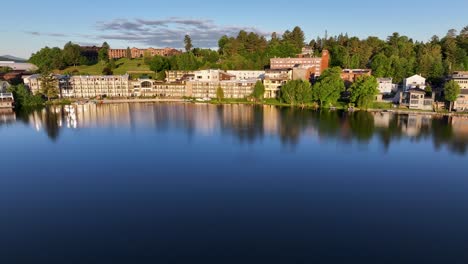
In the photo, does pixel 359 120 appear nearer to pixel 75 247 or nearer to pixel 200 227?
pixel 200 227

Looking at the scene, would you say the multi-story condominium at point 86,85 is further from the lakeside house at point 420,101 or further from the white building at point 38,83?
the lakeside house at point 420,101

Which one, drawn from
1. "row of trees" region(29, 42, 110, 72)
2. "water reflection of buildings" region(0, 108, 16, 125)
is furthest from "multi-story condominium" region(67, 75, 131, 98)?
"row of trees" region(29, 42, 110, 72)

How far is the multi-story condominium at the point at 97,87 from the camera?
111ft

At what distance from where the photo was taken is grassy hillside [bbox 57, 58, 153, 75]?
43656 millimetres

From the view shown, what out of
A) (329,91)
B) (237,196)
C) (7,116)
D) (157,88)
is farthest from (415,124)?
(7,116)

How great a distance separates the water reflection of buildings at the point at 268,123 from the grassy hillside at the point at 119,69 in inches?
665

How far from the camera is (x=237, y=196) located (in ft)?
31.5

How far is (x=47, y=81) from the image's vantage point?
31.5 metres

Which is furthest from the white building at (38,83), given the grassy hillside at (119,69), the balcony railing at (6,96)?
the grassy hillside at (119,69)

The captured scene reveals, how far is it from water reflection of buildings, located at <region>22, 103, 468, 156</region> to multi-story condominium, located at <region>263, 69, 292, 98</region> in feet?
13.6

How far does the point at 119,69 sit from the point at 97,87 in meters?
12.1

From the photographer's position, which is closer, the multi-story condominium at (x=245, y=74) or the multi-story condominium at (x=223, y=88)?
the multi-story condominium at (x=223, y=88)

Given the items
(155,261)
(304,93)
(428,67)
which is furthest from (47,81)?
(428,67)

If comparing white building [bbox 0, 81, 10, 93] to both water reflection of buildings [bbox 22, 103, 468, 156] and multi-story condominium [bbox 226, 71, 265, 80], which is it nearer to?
water reflection of buildings [bbox 22, 103, 468, 156]
